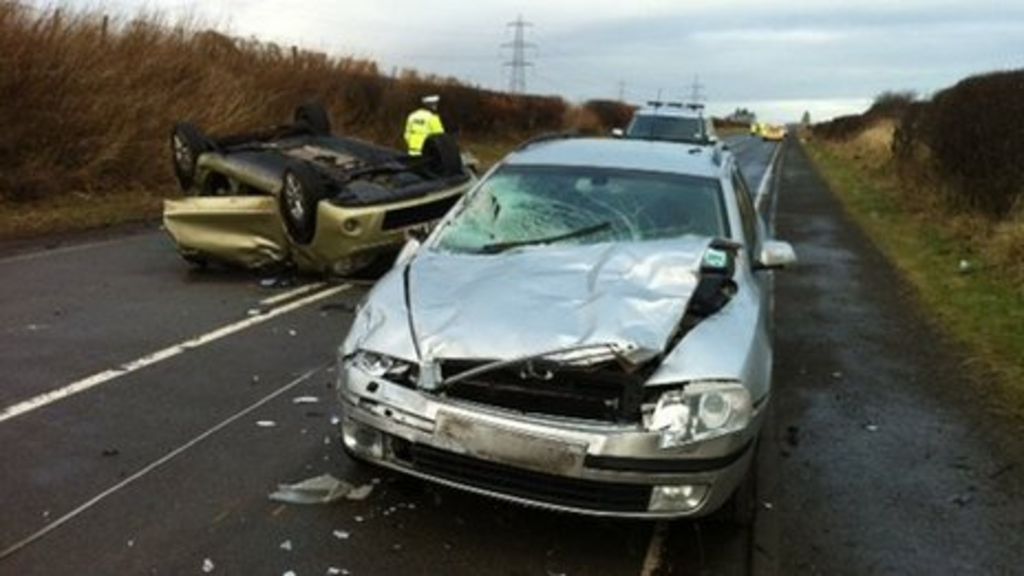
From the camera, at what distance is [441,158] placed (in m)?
11.0

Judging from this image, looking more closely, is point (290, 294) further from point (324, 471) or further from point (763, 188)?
point (763, 188)

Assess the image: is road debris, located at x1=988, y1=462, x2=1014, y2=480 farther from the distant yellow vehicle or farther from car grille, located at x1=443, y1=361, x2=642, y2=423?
the distant yellow vehicle

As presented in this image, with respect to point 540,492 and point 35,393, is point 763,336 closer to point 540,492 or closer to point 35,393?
point 540,492

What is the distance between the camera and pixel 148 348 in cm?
723

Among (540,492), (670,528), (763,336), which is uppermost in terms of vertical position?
(763,336)

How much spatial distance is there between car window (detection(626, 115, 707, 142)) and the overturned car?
9398 mm

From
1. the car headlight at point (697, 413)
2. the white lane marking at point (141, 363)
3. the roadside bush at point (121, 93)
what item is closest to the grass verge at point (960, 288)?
the car headlight at point (697, 413)

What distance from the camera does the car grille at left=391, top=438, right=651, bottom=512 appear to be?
4.04 metres

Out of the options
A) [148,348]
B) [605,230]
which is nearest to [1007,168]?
[605,230]

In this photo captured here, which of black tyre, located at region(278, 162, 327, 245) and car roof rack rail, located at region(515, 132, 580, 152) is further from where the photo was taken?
black tyre, located at region(278, 162, 327, 245)

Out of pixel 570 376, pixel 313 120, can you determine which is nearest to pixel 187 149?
pixel 313 120

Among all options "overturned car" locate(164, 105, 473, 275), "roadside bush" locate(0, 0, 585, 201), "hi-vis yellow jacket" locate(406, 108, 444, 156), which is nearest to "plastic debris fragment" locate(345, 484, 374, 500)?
"overturned car" locate(164, 105, 473, 275)

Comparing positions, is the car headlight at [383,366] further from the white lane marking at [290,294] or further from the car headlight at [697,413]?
the white lane marking at [290,294]

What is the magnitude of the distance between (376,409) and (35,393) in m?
2.70
